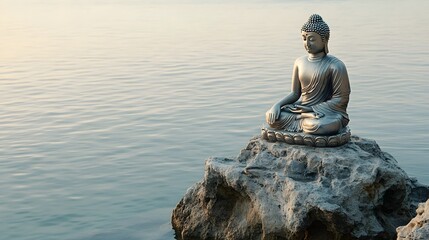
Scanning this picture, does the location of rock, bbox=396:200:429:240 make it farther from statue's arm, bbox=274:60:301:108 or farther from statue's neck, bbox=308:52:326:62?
statue's arm, bbox=274:60:301:108

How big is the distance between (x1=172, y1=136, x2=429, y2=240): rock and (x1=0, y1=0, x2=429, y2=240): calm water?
28.2 inches

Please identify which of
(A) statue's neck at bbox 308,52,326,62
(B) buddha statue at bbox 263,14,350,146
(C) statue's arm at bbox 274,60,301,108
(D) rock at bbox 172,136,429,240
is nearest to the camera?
(D) rock at bbox 172,136,429,240

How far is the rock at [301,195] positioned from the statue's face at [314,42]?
3.26ft

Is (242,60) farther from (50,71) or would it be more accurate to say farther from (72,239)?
(72,239)

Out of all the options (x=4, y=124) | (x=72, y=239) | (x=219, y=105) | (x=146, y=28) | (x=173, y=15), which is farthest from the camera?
(x=173, y=15)

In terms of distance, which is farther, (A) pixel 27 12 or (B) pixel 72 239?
(A) pixel 27 12

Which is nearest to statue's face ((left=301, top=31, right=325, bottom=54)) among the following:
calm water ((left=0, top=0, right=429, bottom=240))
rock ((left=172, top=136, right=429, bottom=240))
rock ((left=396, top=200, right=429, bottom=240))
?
rock ((left=172, top=136, right=429, bottom=240))

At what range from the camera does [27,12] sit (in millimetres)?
37781

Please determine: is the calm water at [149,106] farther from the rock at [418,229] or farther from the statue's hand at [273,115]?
the rock at [418,229]

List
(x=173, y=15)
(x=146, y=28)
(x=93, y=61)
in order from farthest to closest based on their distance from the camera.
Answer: (x=173, y=15) < (x=146, y=28) < (x=93, y=61)

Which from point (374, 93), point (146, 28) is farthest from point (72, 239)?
point (146, 28)

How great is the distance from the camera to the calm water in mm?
9773

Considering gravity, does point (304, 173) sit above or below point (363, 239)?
above

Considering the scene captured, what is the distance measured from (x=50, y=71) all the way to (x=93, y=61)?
1705mm
